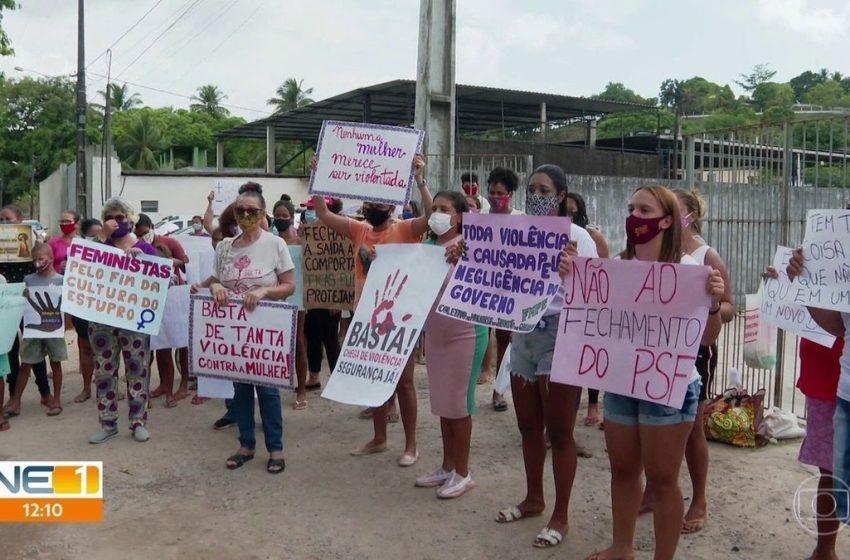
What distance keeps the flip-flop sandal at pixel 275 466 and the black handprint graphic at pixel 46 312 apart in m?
2.89

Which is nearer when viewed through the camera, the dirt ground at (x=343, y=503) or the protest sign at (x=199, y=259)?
the dirt ground at (x=343, y=503)

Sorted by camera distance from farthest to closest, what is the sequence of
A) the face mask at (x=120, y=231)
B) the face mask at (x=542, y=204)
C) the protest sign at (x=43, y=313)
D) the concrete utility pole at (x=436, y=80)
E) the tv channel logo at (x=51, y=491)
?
the concrete utility pole at (x=436, y=80) → the protest sign at (x=43, y=313) → the face mask at (x=120, y=231) → the tv channel logo at (x=51, y=491) → the face mask at (x=542, y=204)

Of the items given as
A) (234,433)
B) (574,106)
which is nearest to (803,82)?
(574,106)

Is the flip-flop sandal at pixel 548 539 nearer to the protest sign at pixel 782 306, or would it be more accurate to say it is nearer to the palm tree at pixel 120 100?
the protest sign at pixel 782 306

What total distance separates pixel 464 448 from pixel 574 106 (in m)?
22.3

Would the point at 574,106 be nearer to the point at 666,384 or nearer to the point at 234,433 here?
the point at 234,433

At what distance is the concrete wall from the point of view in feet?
76.5

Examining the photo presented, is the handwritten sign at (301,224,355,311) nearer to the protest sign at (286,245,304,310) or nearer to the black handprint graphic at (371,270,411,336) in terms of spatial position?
the protest sign at (286,245,304,310)

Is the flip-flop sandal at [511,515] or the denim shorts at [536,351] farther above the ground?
the denim shorts at [536,351]

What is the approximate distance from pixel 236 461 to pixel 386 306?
1.68 meters

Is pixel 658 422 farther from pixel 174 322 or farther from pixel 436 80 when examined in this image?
pixel 436 80

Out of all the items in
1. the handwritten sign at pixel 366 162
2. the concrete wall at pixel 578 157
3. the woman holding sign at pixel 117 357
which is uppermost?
the concrete wall at pixel 578 157

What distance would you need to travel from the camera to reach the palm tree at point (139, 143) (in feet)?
167

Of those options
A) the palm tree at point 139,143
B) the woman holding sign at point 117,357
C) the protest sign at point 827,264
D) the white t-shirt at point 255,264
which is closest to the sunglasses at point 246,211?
the white t-shirt at point 255,264
